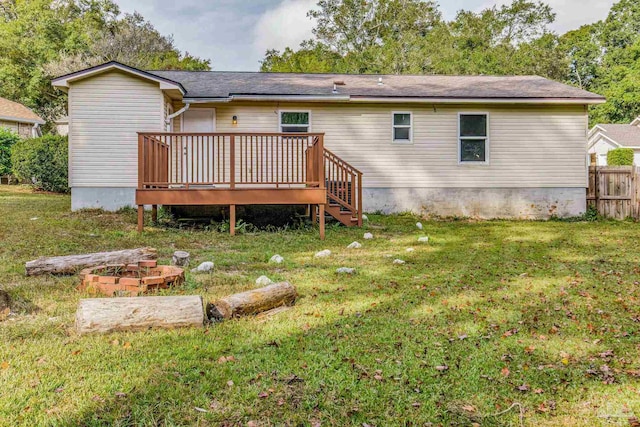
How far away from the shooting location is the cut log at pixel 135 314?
3121 millimetres

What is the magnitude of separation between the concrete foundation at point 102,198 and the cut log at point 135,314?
24.7ft

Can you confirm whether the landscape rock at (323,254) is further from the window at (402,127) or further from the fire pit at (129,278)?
the window at (402,127)

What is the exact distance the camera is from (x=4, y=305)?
3.53 meters

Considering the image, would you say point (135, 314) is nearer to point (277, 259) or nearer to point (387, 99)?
Result: point (277, 259)

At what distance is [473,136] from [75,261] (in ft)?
31.3

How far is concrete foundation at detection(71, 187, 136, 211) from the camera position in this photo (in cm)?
1004

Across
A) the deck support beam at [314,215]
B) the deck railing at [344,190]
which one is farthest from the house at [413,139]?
the deck support beam at [314,215]

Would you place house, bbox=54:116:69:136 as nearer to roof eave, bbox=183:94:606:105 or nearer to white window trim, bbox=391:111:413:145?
roof eave, bbox=183:94:606:105

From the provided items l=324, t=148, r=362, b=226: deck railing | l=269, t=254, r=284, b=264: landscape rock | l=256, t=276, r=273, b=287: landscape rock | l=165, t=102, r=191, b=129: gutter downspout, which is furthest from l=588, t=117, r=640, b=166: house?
l=256, t=276, r=273, b=287: landscape rock

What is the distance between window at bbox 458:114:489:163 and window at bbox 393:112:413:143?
4.21 ft

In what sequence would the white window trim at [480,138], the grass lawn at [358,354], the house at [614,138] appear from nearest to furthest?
1. the grass lawn at [358,354]
2. the white window trim at [480,138]
3. the house at [614,138]

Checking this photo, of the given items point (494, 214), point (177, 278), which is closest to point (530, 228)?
point (494, 214)

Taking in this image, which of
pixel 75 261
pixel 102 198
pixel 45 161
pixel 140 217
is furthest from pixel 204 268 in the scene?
pixel 45 161

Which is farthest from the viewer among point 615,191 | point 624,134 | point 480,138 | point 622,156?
point 624,134
